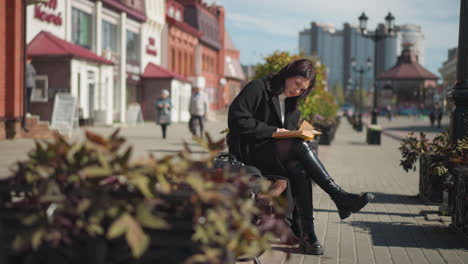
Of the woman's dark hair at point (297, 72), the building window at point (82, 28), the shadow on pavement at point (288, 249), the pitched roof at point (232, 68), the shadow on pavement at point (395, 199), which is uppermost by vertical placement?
the pitched roof at point (232, 68)

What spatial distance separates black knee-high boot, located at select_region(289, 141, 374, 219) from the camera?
536cm

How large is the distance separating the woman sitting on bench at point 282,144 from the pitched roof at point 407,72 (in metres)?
147

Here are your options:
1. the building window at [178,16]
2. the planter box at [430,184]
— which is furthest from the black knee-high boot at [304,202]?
the building window at [178,16]

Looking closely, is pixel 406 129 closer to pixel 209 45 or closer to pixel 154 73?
pixel 154 73

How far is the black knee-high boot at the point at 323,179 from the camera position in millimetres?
5363

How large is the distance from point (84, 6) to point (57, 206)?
35873 mm

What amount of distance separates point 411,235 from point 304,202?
1563 millimetres

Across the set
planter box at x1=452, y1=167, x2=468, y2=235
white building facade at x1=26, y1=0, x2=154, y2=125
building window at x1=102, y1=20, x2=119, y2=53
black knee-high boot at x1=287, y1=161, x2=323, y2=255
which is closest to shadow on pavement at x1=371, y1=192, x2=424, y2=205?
planter box at x1=452, y1=167, x2=468, y2=235

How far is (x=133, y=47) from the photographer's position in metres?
47.1

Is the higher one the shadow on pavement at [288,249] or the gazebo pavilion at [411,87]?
the gazebo pavilion at [411,87]

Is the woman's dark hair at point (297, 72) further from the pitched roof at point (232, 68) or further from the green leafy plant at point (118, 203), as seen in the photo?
the pitched roof at point (232, 68)

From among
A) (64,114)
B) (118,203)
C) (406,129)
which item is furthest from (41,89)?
(118,203)

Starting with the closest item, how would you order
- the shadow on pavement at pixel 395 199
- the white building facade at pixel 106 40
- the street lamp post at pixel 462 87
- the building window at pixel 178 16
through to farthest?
the street lamp post at pixel 462 87
the shadow on pavement at pixel 395 199
the white building facade at pixel 106 40
the building window at pixel 178 16

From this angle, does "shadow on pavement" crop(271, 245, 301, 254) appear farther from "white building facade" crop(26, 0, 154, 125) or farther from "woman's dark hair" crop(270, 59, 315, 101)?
"white building facade" crop(26, 0, 154, 125)
